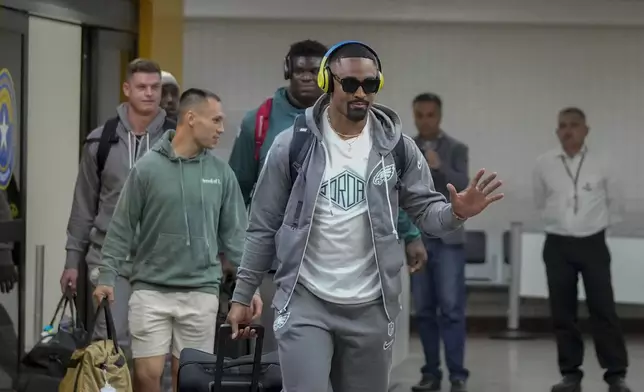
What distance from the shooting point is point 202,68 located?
38.7 feet

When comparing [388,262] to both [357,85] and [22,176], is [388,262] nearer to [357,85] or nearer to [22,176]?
[357,85]

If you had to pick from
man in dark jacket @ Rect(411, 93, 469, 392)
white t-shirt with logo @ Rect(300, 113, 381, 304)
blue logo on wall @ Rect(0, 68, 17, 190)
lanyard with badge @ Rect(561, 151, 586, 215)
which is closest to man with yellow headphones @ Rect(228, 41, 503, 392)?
white t-shirt with logo @ Rect(300, 113, 381, 304)

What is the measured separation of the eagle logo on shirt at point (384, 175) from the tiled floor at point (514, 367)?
488cm

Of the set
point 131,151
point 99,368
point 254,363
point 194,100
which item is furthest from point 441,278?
point 254,363

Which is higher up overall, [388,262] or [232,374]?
[388,262]

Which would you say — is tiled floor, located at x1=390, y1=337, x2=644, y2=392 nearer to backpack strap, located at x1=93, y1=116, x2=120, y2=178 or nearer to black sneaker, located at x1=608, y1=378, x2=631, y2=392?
black sneaker, located at x1=608, y1=378, x2=631, y2=392

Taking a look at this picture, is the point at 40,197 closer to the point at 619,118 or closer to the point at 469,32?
the point at 469,32

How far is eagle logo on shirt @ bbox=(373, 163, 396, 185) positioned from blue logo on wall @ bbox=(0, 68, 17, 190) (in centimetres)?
396

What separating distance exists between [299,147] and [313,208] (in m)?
0.25

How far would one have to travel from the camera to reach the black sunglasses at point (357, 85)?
4613 mm

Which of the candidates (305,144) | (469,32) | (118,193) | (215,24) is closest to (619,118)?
(469,32)

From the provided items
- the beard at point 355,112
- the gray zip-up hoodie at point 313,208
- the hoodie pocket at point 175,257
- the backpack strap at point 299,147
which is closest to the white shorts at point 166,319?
the hoodie pocket at point 175,257

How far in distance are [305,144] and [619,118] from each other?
26.1 feet

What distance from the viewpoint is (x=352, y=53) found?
15.4 feet
